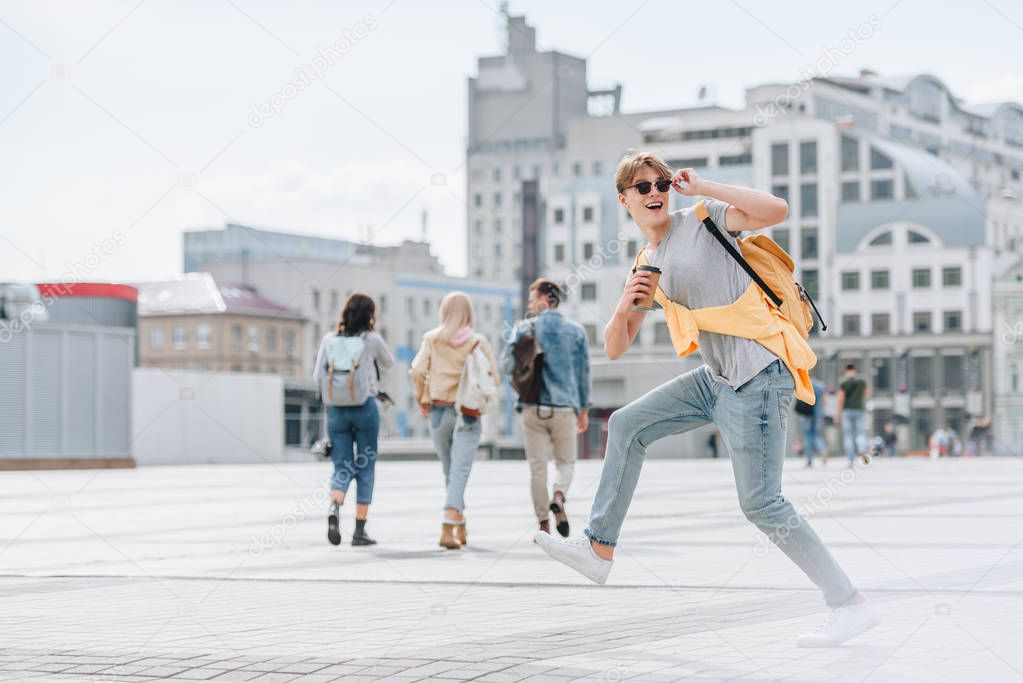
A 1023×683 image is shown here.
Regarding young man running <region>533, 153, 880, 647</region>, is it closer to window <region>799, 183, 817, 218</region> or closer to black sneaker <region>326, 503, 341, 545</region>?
black sneaker <region>326, 503, 341, 545</region>

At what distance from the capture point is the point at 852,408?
26375 millimetres

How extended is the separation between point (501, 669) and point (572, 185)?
10766 cm

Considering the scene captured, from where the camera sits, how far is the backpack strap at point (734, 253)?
5.74 m

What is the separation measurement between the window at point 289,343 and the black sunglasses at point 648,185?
106 metres

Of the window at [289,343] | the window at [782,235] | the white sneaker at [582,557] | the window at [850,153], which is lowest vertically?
the white sneaker at [582,557]

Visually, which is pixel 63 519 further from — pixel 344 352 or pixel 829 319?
pixel 829 319

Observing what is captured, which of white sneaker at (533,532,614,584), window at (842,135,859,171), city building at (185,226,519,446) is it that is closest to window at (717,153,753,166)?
window at (842,135,859,171)

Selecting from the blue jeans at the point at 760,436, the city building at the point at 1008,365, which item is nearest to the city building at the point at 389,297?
the city building at the point at 1008,365

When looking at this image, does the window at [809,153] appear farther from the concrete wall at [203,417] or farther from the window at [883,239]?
the concrete wall at [203,417]

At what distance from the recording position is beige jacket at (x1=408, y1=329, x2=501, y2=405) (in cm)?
1111

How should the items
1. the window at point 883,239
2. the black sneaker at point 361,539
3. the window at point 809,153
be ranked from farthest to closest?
the window at point 809,153, the window at point 883,239, the black sneaker at point 361,539

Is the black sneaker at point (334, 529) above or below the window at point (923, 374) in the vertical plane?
below

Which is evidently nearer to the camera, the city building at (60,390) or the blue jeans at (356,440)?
the blue jeans at (356,440)

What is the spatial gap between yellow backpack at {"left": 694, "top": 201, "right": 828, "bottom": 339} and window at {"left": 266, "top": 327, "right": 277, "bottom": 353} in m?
104
